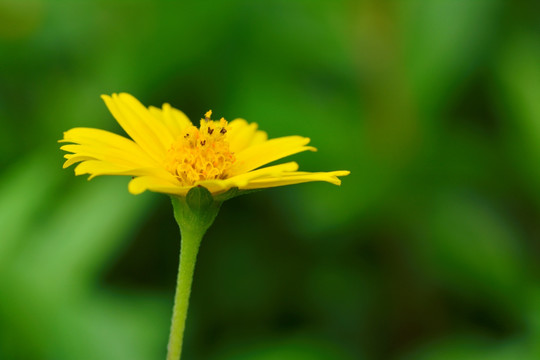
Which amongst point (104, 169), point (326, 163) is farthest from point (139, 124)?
point (326, 163)

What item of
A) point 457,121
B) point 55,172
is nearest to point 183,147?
point 55,172

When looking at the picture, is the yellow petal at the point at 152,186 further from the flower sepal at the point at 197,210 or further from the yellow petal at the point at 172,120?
the yellow petal at the point at 172,120

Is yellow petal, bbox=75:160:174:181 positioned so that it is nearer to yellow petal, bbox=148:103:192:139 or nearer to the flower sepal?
the flower sepal

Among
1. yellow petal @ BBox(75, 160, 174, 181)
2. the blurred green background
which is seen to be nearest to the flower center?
yellow petal @ BBox(75, 160, 174, 181)

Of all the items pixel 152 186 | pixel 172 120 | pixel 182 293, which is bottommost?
pixel 182 293

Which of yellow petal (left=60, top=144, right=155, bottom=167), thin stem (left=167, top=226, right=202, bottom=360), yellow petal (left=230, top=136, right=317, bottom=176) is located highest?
yellow petal (left=230, top=136, right=317, bottom=176)

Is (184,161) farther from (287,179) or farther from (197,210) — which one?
(287,179)
